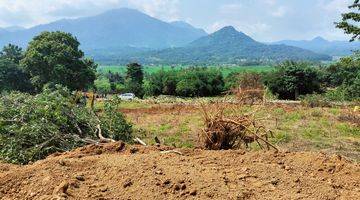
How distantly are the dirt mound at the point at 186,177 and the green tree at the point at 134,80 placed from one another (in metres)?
53.1

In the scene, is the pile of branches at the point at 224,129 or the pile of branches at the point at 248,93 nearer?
the pile of branches at the point at 224,129

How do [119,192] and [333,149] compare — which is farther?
[333,149]

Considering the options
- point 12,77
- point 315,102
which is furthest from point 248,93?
point 12,77

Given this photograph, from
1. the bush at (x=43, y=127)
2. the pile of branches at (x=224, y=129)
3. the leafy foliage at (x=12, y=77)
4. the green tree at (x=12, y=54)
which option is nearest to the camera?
the pile of branches at (x=224, y=129)

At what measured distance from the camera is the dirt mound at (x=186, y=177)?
525cm

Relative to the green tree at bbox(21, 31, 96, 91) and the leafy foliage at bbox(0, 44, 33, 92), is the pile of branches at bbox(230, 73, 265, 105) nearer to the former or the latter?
the green tree at bbox(21, 31, 96, 91)

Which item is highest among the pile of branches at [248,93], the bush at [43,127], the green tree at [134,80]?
the pile of branches at [248,93]

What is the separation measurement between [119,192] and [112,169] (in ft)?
2.07

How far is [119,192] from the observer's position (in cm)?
529

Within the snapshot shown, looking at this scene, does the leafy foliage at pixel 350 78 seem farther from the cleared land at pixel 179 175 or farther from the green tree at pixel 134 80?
the green tree at pixel 134 80

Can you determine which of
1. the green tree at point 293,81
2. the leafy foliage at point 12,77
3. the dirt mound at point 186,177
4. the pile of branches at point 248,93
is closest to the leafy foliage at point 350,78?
the pile of branches at point 248,93

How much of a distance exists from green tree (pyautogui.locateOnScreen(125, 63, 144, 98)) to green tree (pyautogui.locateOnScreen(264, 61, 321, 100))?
1665 cm

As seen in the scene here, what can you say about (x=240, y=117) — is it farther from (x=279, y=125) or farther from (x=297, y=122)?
(x=297, y=122)

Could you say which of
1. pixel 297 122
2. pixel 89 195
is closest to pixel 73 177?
pixel 89 195
